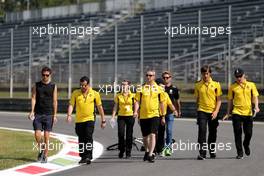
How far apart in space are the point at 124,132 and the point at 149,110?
0.98 meters

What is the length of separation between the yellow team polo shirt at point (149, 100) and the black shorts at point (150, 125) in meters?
0.08

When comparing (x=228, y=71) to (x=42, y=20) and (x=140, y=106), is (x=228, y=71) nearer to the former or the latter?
(x=140, y=106)

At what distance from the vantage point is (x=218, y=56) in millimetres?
29891

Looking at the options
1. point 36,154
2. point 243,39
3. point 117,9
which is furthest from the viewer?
point 117,9

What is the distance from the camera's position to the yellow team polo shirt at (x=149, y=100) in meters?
12.3

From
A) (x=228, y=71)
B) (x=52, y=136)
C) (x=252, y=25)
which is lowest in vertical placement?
(x=52, y=136)

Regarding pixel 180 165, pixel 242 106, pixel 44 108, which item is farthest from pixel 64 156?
pixel 242 106

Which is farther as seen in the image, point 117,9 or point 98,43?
point 117,9

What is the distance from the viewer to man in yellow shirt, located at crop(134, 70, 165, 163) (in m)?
12.2

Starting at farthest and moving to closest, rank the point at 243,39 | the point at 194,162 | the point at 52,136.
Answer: the point at 243,39 < the point at 52,136 < the point at 194,162

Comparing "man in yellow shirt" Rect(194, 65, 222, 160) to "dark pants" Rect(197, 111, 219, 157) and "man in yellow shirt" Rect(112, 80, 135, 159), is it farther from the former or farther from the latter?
"man in yellow shirt" Rect(112, 80, 135, 159)

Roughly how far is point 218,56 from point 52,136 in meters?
14.0

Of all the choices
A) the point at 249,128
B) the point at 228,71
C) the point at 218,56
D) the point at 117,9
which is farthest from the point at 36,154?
the point at 117,9

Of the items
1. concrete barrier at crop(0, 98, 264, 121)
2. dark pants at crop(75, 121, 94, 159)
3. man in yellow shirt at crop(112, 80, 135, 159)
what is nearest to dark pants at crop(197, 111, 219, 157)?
man in yellow shirt at crop(112, 80, 135, 159)
